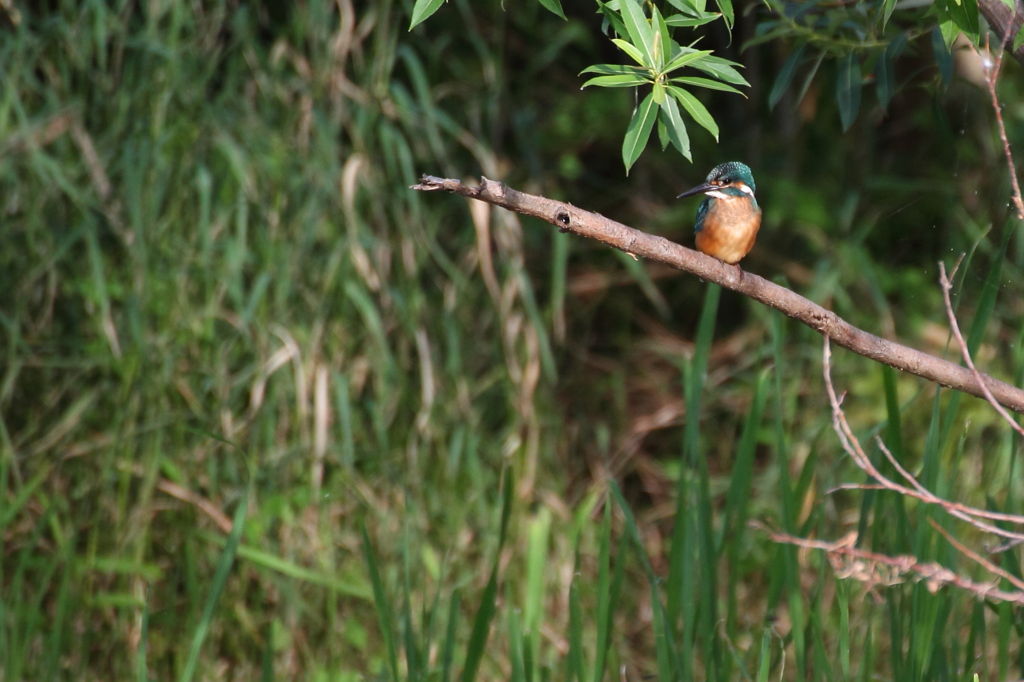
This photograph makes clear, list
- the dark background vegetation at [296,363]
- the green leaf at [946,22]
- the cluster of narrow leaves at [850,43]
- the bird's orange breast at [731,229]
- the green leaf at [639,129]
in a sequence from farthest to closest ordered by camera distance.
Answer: the dark background vegetation at [296,363], the bird's orange breast at [731,229], the cluster of narrow leaves at [850,43], the green leaf at [946,22], the green leaf at [639,129]

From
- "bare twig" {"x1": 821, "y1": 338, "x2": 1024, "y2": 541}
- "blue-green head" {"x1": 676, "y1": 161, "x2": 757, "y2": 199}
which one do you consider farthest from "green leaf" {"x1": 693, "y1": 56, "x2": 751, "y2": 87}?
"blue-green head" {"x1": 676, "y1": 161, "x2": 757, "y2": 199}

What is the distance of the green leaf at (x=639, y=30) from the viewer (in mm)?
1127

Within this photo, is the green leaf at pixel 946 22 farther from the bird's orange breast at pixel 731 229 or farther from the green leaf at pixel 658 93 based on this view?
the bird's orange breast at pixel 731 229

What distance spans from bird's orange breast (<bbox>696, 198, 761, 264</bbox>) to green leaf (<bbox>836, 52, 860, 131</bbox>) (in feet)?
0.74

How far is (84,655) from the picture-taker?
2.42 m

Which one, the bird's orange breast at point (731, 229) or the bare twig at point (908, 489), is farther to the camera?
the bird's orange breast at point (731, 229)

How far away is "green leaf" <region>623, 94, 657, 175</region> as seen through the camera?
115 cm

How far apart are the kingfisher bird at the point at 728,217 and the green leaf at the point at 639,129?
0.58 m

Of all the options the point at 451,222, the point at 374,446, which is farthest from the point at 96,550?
the point at 451,222

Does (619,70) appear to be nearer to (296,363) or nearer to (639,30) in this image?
(639,30)

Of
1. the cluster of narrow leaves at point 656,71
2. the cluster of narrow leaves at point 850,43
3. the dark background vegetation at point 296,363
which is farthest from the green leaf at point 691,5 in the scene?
the dark background vegetation at point 296,363

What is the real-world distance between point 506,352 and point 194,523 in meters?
1.02

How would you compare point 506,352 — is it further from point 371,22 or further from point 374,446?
point 371,22

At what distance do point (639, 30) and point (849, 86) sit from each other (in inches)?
25.8
